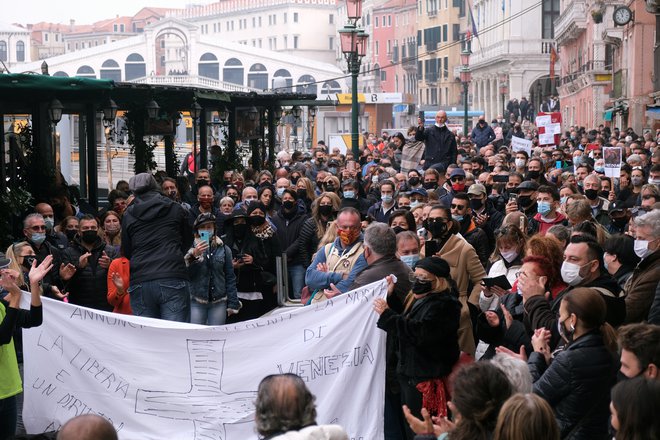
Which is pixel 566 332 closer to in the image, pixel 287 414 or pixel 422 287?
pixel 422 287

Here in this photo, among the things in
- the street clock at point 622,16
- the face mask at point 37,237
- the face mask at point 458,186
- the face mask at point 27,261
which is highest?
the street clock at point 622,16

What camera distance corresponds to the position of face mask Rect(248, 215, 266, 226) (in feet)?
36.7

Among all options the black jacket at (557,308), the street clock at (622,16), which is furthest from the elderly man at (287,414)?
the street clock at (622,16)

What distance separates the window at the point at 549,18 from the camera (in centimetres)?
8044

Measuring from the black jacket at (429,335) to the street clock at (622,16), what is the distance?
3364 cm

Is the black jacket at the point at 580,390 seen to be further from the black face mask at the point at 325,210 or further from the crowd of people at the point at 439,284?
A: the black face mask at the point at 325,210

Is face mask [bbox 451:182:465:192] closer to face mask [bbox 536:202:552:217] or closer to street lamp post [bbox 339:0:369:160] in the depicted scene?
face mask [bbox 536:202:552:217]

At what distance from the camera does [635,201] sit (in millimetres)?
14188

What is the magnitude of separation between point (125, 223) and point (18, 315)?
100 inches

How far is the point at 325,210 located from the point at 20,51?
181239 millimetres

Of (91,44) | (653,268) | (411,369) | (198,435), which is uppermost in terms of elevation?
(91,44)

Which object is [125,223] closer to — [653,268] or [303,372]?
[303,372]

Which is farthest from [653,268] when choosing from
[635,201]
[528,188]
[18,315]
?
[635,201]

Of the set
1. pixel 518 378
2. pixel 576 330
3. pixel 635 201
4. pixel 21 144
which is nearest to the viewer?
pixel 518 378
